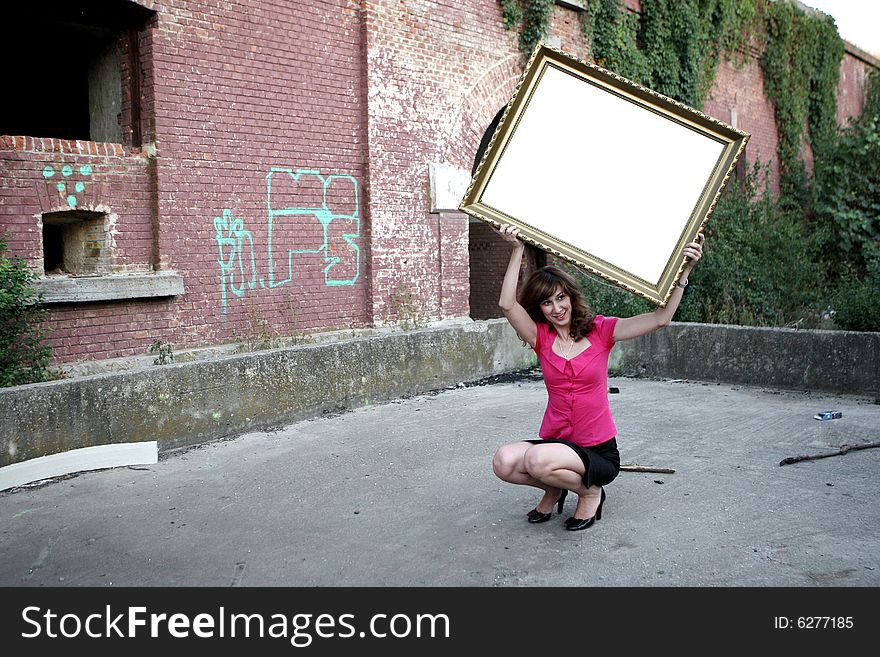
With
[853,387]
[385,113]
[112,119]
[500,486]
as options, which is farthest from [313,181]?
[853,387]

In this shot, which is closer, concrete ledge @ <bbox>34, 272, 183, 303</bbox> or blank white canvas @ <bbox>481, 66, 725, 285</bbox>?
blank white canvas @ <bbox>481, 66, 725, 285</bbox>

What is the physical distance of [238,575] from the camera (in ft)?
13.9

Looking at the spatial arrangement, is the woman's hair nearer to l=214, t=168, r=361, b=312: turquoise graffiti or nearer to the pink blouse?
the pink blouse

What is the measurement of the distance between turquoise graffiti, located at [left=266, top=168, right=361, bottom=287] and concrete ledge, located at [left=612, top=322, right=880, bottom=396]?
357cm

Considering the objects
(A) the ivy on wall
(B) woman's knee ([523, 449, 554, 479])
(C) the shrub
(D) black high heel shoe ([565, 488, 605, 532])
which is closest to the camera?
(B) woman's knee ([523, 449, 554, 479])

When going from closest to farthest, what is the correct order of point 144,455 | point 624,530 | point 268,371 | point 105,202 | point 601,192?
point 601,192, point 624,530, point 144,455, point 268,371, point 105,202

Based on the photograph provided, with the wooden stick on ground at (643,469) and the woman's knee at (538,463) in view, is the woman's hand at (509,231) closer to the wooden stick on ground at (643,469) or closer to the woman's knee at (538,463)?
the woman's knee at (538,463)

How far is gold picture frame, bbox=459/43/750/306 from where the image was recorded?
4.11 m

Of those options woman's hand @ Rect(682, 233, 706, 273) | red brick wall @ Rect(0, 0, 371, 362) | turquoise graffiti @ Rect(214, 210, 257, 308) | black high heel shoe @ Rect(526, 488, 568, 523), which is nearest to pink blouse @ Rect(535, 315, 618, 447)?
black high heel shoe @ Rect(526, 488, 568, 523)

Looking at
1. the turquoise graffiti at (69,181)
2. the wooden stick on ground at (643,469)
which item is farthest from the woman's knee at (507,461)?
the turquoise graffiti at (69,181)

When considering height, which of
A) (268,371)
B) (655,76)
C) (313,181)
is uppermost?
(655,76)

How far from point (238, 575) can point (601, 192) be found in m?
2.56

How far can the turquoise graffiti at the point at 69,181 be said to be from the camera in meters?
8.12

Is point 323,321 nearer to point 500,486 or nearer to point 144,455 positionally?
point 144,455
